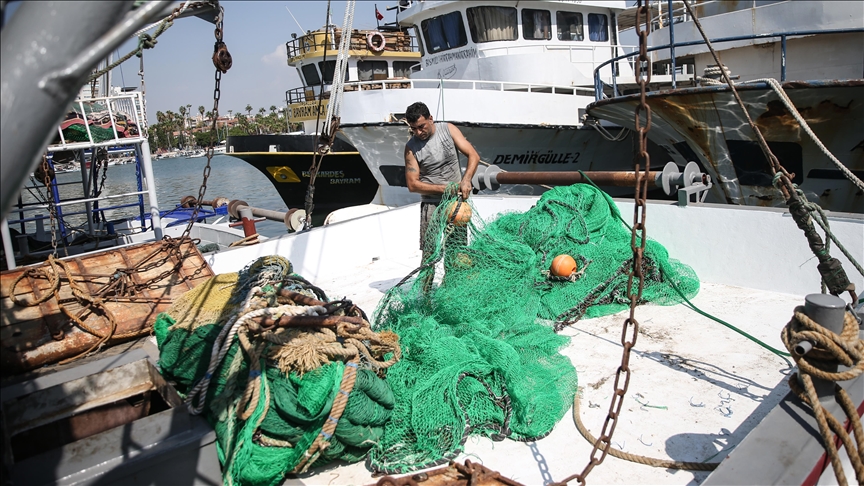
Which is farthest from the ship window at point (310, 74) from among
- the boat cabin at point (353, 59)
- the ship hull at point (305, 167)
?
the ship hull at point (305, 167)

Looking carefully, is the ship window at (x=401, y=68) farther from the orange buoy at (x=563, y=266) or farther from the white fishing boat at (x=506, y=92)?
the orange buoy at (x=563, y=266)

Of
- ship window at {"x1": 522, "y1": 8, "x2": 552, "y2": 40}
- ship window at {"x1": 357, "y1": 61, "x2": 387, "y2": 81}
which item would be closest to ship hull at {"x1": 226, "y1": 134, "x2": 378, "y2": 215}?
ship window at {"x1": 522, "y1": 8, "x2": 552, "y2": 40}

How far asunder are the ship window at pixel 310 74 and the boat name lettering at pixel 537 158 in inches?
489

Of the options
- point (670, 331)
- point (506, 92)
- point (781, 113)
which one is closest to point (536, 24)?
point (506, 92)

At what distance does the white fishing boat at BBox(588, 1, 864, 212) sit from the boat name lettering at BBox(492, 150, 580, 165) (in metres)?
1.94

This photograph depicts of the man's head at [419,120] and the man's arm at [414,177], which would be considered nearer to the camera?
the man's head at [419,120]

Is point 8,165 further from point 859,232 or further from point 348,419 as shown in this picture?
point 859,232

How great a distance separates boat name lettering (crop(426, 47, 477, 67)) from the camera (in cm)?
1225

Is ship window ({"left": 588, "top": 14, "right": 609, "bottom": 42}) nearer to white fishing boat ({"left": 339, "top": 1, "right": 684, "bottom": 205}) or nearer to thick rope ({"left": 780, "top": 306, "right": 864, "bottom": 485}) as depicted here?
white fishing boat ({"left": 339, "top": 1, "right": 684, "bottom": 205})

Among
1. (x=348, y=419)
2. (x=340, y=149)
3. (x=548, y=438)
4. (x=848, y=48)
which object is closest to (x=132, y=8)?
(x=348, y=419)

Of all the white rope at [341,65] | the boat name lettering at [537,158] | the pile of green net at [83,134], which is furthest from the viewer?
the boat name lettering at [537,158]

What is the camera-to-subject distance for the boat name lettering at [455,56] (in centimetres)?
1225

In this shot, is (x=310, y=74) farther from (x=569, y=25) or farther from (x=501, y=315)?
(x=501, y=315)

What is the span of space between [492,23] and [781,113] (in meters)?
6.39
